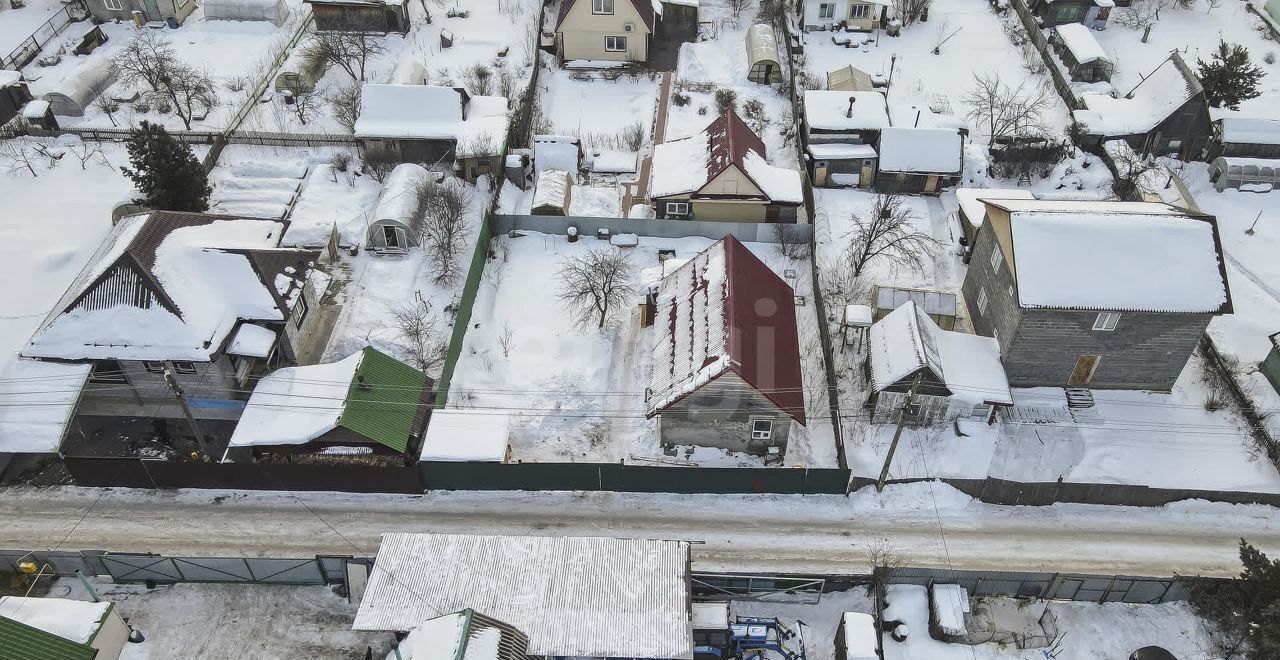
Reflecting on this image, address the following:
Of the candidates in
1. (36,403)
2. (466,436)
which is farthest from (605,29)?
(36,403)

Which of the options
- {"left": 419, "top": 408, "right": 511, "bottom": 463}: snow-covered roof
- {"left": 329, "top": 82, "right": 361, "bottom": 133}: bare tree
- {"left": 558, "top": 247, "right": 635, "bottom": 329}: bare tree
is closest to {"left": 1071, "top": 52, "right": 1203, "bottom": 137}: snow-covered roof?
{"left": 558, "top": 247, "right": 635, "bottom": 329}: bare tree

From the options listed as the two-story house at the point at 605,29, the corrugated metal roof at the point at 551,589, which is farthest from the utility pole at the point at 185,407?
the two-story house at the point at 605,29

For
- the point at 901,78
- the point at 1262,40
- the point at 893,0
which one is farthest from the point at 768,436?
the point at 1262,40

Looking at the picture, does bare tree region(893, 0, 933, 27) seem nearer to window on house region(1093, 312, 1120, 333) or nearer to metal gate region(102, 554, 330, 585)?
window on house region(1093, 312, 1120, 333)

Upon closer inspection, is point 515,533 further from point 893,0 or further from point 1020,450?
point 893,0

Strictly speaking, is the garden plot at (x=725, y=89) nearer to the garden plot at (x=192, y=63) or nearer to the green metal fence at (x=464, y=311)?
the green metal fence at (x=464, y=311)
